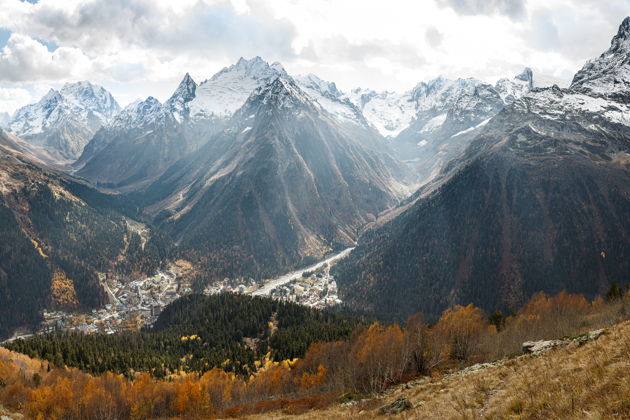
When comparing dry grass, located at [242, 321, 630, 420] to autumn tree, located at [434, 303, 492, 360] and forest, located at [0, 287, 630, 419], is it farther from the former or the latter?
autumn tree, located at [434, 303, 492, 360]

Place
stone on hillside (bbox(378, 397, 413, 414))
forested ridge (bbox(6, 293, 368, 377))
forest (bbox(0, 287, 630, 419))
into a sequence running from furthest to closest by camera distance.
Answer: forested ridge (bbox(6, 293, 368, 377)) → forest (bbox(0, 287, 630, 419)) → stone on hillside (bbox(378, 397, 413, 414))

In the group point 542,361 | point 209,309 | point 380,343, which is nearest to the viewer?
point 542,361

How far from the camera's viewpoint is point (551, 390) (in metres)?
25.4

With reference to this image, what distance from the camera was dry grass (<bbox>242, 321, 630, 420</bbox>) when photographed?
2130 cm

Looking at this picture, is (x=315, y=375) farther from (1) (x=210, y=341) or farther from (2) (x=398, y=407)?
(2) (x=398, y=407)

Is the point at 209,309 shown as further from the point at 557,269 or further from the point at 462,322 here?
the point at 557,269

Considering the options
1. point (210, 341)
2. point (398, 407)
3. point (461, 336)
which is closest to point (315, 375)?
point (461, 336)

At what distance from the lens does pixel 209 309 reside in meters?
193

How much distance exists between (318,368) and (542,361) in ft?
275

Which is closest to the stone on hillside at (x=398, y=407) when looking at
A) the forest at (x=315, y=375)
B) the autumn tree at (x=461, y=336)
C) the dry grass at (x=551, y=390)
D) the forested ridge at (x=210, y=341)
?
the dry grass at (x=551, y=390)

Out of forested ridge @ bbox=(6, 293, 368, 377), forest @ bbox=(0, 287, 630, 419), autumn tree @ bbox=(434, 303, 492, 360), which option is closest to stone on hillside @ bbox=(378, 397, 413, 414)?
forest @ bbox=(0, 287, 630, 419)

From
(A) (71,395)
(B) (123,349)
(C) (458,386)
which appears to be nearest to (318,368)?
(A) (71,395)

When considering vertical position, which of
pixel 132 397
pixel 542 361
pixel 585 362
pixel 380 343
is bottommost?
pixel 132 397

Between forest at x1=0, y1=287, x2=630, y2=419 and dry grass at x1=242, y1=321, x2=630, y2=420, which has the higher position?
dry grass at x1=242, y1=321, x2=630, y2=420
